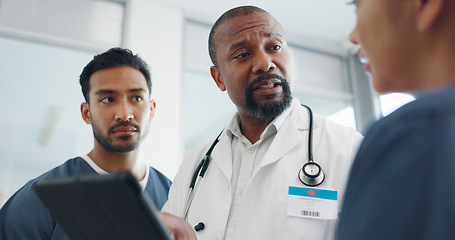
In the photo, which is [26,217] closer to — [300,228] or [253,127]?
[253,127]

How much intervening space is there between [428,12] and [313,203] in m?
0.70

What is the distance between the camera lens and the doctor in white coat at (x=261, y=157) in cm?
106

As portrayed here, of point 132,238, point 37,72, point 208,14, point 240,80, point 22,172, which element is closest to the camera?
point 132,238

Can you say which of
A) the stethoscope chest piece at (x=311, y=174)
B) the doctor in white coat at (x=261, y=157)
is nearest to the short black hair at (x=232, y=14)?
the doctor in white coat at (x=261, y=157)

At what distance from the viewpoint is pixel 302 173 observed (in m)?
1.11

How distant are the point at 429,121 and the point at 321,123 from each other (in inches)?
36.8

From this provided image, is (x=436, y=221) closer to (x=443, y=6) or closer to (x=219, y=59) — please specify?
(x=443, y=6)

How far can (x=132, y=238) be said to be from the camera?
22.6 inches

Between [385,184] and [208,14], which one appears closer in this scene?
[385,184]

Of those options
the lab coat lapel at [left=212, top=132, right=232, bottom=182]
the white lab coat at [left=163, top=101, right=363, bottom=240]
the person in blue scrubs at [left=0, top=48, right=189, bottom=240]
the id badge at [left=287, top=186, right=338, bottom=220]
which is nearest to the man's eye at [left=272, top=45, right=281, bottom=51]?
the white lab coat at [left=163, top=101, right=363, bottom=240]

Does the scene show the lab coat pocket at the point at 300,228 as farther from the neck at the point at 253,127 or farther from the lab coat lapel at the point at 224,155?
the neck at the point at 253,127

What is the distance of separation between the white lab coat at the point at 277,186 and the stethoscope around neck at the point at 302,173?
17 millimetres

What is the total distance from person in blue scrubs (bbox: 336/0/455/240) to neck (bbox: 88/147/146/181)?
1377mm

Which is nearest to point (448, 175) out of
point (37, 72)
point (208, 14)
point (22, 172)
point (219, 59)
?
point (219, 59)
